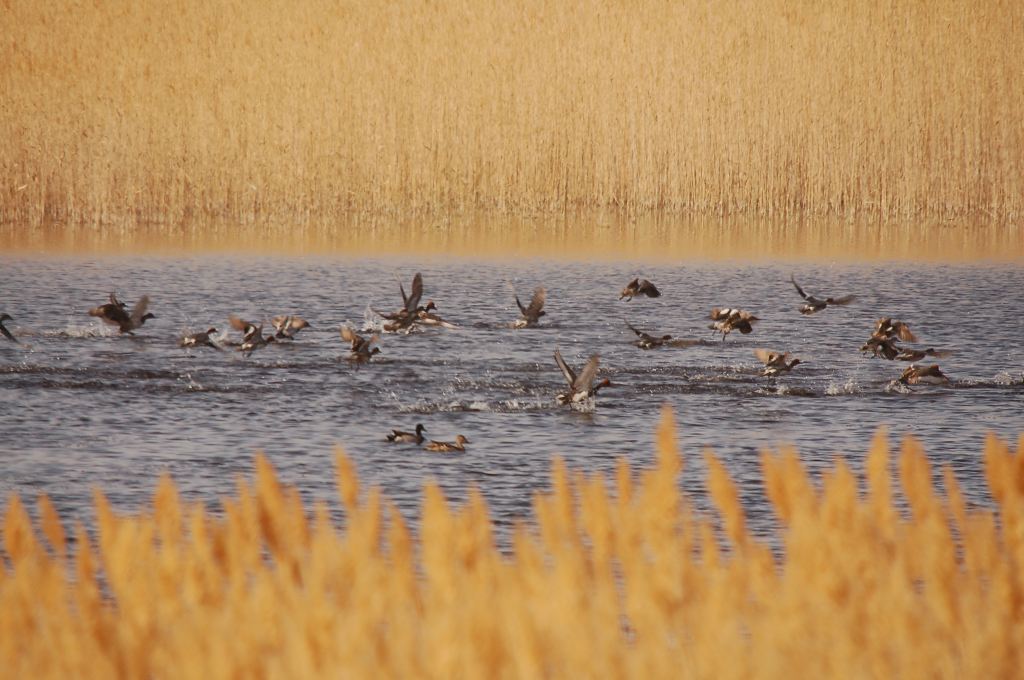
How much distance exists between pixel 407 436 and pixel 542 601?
8.19m

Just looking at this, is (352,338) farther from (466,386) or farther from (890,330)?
(890,330)

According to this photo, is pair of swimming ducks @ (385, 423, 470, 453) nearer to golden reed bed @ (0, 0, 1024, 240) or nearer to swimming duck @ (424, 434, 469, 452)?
swimming duck @ (424, 434, 469, 452)

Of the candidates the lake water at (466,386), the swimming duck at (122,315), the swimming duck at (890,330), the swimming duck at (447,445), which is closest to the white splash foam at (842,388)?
the lake water at (466,386)

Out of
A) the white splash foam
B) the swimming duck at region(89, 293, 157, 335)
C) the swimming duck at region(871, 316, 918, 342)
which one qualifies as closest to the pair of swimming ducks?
the white splash foam

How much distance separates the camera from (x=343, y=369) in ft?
55.2

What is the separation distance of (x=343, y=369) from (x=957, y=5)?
23.3m

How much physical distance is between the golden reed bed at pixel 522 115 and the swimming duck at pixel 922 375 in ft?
49.1

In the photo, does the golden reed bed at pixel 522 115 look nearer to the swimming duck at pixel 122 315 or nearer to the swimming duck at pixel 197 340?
the swimming duck at pixel 122 315

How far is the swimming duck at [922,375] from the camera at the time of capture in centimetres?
1593

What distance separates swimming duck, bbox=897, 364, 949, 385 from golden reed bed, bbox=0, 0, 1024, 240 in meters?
15.0

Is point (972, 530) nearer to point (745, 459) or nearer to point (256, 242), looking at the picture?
point (745, 459)

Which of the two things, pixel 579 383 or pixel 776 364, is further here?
pixel 776 364

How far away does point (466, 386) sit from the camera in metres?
15.9

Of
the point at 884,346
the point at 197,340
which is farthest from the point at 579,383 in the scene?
the point at 197,340
